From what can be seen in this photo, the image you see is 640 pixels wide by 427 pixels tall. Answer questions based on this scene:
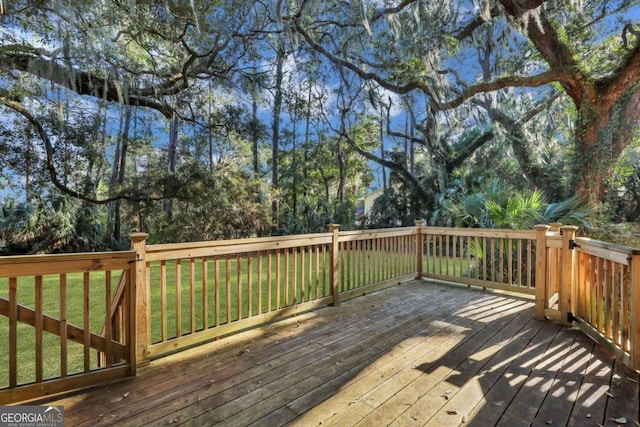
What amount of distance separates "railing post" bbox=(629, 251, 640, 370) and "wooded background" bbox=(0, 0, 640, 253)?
307 centimetres

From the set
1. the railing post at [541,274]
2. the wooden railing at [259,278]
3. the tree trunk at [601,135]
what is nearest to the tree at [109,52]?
the wooden railing at [259,278]

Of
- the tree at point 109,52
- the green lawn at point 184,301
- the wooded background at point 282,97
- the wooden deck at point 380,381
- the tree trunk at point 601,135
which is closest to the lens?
the wooden deck at point 380,381

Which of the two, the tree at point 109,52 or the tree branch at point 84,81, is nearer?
the tree at point 109,52

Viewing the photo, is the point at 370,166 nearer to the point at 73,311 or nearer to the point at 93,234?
the point at 93,234

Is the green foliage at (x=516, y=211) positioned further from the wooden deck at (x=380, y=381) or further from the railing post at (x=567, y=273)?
the wooden deck at (x=380, y=381)

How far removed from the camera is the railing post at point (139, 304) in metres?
2.32

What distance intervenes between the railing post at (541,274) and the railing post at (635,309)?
3.95ft

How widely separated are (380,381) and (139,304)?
1876 millimetres

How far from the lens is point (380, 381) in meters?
2.21

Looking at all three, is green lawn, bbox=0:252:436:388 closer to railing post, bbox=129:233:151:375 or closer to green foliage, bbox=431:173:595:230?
railing post, bbox=129:233:151:375

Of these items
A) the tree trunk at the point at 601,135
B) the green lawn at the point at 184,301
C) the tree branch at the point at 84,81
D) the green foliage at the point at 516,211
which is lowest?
the green lawn at the point at 184,301

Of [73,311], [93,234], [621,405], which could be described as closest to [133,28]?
[73,311]

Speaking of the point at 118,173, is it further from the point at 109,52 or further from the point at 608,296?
the point at 608,296

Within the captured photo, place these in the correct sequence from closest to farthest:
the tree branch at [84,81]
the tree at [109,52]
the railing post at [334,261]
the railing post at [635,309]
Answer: the railing post at [635,309] → the railing post at [334,261] → the tree at [109,52] → the tree branch at [84,81]
